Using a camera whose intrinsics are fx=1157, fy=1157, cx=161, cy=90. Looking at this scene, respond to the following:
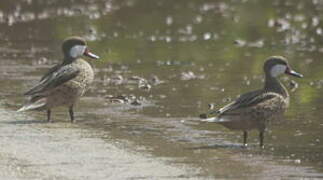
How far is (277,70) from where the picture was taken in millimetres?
13016

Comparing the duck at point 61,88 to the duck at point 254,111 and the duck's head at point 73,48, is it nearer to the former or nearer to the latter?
the duck's head at point 73,48

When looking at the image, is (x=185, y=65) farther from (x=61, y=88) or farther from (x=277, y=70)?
(x=277, y=70)

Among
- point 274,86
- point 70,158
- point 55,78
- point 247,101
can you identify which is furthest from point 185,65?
point 70,158

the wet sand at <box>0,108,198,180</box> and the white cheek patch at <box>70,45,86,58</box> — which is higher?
the white cheek patch at <box>70,45,86,58</box>

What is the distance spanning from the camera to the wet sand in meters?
9.89

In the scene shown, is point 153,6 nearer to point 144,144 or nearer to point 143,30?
point 143,30

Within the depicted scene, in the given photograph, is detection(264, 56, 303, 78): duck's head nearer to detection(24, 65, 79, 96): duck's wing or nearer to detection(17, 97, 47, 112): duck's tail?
detection(24, 65, 79, 96): duck's wing

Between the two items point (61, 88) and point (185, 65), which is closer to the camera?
point (61, 88)

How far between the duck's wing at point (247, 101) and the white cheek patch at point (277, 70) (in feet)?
1.94

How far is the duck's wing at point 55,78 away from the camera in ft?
43.6

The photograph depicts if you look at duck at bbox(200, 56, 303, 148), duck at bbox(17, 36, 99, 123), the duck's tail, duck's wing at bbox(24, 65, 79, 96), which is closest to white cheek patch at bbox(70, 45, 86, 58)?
duck at bbox(17, 36, 99, 123)

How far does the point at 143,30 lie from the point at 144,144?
13.0m

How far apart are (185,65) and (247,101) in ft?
21.2

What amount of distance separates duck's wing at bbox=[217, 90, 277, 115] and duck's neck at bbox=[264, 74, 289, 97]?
190 mm
